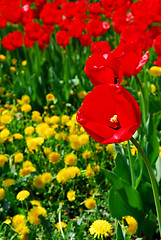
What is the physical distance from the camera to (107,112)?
0.92 metres

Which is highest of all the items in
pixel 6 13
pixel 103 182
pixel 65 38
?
Answer: pixel 6 13

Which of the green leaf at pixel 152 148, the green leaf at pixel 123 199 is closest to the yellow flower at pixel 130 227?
the green leaf at pixel 123 199

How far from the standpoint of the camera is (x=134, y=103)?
0.86m

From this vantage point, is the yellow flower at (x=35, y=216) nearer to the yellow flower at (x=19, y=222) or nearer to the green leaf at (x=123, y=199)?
the yellow flower at (x=19, y=222)

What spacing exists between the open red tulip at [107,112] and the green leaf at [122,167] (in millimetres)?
618

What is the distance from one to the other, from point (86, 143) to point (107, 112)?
98 centimetres

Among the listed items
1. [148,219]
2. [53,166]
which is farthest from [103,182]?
[148,219]

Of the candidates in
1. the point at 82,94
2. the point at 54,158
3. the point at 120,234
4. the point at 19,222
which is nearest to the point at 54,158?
the point at 54,158

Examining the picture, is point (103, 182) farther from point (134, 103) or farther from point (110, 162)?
point (134, 103)

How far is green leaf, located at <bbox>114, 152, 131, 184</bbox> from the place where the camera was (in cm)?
151

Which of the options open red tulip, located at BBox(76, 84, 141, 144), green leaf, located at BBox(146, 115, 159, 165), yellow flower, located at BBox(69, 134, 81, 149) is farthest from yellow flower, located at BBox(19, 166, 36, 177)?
open red tulip, located at BBox(76, 84, 141, 144)

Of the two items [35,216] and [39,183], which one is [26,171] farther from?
[35,216]

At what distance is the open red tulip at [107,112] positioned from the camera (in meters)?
0.84

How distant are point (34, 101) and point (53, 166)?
3.23ft
